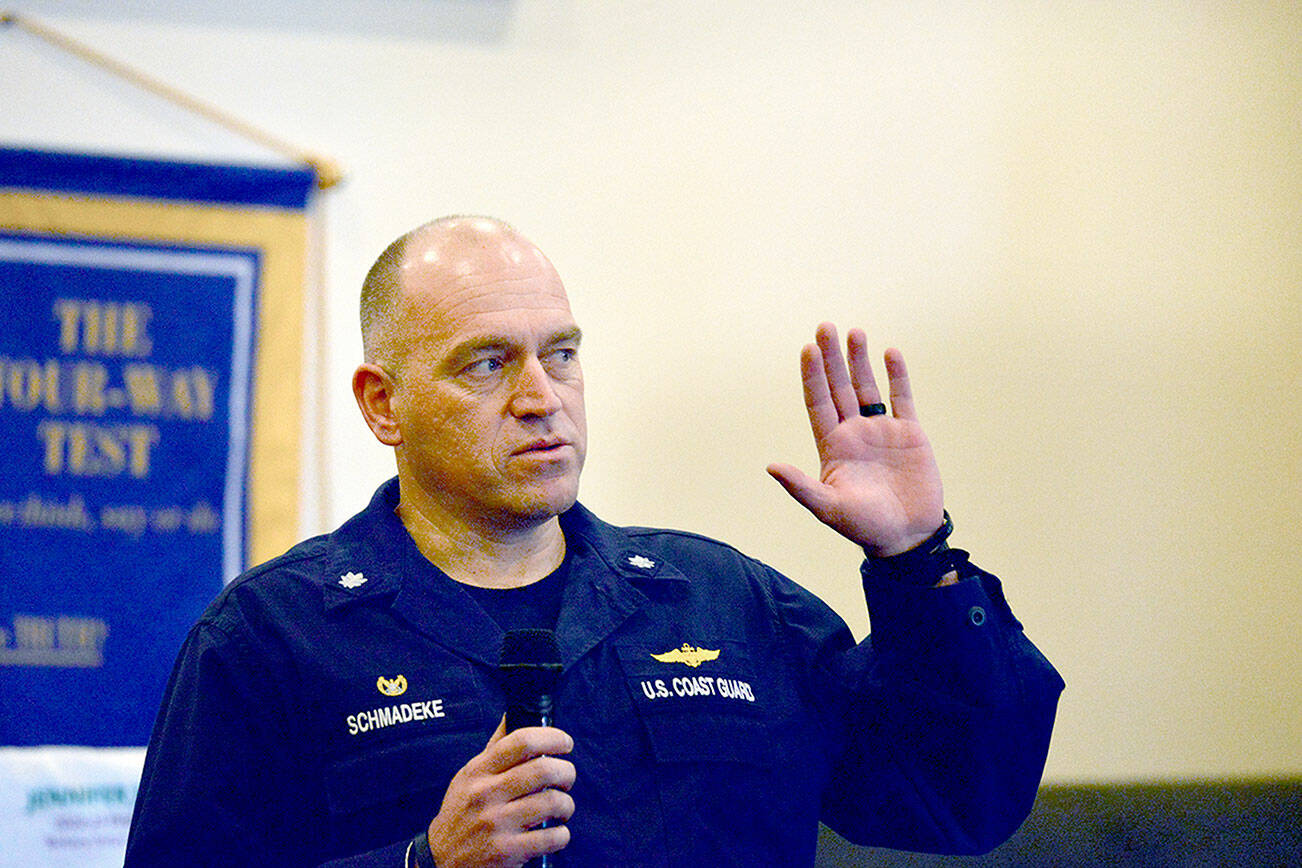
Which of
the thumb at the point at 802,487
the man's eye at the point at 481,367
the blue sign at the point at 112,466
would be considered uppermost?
the man's eye at the point at 481,367

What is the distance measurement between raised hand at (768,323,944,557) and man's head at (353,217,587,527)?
25 cm

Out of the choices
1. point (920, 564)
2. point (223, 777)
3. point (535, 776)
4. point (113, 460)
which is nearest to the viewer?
point (535, 776)

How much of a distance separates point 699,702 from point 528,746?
369 mm

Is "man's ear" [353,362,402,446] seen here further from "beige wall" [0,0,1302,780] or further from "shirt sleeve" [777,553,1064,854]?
"beige wall" [0,0,1302,780]

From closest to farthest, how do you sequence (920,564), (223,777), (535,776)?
1. (535,776)
2. (223,777)
3. (920,564)

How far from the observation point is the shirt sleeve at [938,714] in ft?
4.06

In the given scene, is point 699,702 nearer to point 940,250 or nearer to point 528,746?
point 528,746

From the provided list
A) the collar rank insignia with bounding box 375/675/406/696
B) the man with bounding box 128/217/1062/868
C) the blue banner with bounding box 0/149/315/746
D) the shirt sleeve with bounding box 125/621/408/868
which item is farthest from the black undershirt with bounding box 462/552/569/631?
the blue banner with bounding box 0/149/315/746

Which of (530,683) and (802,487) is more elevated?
(802,487)

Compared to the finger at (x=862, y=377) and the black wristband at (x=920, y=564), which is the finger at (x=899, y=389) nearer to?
the finger at (x=862, y=377)

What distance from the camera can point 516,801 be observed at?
967mm

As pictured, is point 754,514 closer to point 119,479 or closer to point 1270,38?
point 119,479

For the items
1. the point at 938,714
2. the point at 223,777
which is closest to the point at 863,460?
the point at 938,714

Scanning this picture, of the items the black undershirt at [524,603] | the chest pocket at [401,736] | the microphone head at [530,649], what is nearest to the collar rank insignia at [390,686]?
the chest pocket at [401,736]
